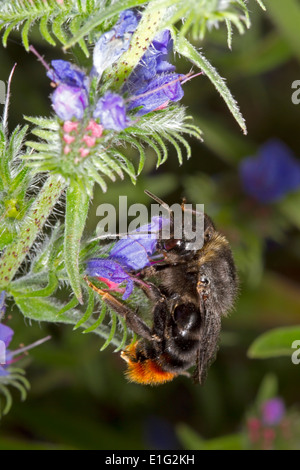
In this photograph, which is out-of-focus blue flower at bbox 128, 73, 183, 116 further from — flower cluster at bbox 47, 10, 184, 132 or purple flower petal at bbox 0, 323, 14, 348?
purple flower petal at bbox 0, 323, 14, 348

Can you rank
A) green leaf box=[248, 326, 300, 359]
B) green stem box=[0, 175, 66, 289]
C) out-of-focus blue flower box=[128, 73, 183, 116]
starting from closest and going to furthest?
out-of-focus blue flower box=[128, 73, 183, 116], green stem box=[0, 175, 66, 289], green leaf box=[248, 326, 300, 359]

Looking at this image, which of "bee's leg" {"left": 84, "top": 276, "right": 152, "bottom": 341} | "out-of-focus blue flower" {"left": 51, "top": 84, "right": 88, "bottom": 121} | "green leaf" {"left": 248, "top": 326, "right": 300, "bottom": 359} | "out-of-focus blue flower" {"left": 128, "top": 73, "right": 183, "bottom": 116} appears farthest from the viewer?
"green leaf" {"left": 248, "top": 326, "right": 300, "bottom": 359}

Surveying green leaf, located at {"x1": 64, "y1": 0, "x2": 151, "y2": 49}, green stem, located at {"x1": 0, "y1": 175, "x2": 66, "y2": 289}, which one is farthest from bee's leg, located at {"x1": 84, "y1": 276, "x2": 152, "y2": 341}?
green leaf, located at {"x1": 64, "y1": 0, "x2": 151, "y2": 49}

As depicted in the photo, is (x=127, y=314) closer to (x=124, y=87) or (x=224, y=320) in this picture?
(x=124, y=87)

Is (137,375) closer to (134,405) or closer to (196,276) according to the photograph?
(196,276)

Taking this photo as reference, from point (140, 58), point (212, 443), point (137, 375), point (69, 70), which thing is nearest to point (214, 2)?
point (140, 58)

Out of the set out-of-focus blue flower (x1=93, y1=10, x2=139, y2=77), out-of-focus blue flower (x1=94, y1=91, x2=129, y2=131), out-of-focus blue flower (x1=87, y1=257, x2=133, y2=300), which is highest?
out-of-focus blue flower (x1=93, y1=10, x2=139, y2=77)
